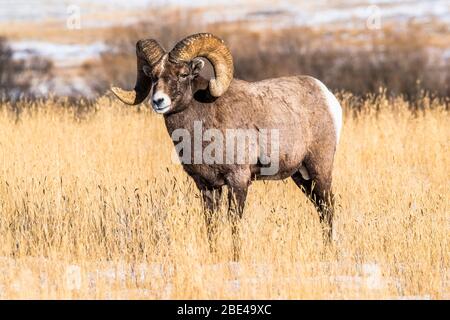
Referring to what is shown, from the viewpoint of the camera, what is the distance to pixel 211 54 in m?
9.47

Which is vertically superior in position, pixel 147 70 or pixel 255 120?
pixel 147 70

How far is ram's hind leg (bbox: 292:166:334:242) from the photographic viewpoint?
33.7 feet

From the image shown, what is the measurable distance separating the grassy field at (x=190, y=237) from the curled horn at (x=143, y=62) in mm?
949

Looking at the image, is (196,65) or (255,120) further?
(255,120)

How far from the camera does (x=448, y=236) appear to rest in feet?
29.8

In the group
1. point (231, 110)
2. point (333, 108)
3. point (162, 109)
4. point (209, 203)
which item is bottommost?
point (209, 203)

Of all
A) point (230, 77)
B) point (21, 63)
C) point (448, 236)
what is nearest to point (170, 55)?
point (230, 77)

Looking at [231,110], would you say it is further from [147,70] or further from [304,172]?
[304,172]

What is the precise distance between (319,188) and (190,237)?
2.08m

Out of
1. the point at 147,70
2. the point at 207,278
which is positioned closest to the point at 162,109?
the point at 147,70

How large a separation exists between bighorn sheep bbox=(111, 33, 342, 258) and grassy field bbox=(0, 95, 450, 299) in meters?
0.39

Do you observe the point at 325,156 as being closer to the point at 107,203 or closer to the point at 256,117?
the point at 256,117

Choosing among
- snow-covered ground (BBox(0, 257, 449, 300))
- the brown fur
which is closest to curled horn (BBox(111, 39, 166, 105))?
the brown fur

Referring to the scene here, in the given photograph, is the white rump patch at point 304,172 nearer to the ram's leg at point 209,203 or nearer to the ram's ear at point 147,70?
the ram's leg at point 209,203
